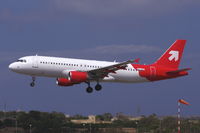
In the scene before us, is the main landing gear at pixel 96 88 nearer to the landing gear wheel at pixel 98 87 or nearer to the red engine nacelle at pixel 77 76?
the landing gear wheel at pixel 98 87

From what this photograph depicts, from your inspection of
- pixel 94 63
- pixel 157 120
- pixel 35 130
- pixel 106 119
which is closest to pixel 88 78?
pixel 94 63

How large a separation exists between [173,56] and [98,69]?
14394mm

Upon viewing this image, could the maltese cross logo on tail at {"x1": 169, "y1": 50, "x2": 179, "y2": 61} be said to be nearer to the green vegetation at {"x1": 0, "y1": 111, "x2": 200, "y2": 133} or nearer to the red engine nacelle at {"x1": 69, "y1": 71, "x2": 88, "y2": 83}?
the green vegetation at {"x1": 0, "y1": 111, "x2": 200, "y2": 133}

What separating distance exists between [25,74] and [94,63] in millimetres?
9556

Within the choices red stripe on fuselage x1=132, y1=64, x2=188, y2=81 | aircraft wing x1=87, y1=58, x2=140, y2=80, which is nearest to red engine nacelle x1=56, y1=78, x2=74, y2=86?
aircraft wing x1=87, y1=58, x2=140, y2=80

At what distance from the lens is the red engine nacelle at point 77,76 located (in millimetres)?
66375

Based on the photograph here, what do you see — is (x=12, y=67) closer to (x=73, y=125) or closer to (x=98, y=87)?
(x=98, y=87)

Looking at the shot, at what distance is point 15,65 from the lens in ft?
218

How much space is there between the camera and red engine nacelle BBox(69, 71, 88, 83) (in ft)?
218

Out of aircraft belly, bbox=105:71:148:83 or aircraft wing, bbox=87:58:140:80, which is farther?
aircraft belly, bbox=105:71:148:83

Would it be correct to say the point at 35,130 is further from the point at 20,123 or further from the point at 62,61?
the point at 62,61

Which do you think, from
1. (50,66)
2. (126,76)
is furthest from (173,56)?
(50,66)

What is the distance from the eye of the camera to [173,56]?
76000mm

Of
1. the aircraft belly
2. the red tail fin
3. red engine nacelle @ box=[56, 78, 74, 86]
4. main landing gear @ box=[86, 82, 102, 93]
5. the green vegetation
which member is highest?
the red tail fin
